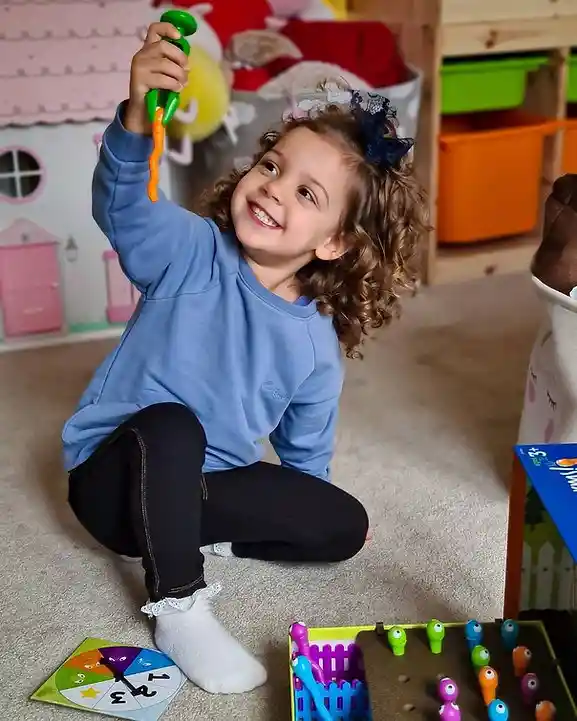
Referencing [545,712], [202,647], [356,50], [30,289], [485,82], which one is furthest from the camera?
[485,82]

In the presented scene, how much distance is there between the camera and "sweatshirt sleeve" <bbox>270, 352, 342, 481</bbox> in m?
1.14

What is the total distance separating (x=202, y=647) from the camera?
99 cm

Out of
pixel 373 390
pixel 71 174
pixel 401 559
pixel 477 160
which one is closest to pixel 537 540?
pixel 401 559

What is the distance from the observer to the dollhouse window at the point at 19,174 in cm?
182

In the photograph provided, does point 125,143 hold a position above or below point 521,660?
above

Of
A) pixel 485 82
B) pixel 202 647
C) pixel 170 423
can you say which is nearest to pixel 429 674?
pixel 202 647

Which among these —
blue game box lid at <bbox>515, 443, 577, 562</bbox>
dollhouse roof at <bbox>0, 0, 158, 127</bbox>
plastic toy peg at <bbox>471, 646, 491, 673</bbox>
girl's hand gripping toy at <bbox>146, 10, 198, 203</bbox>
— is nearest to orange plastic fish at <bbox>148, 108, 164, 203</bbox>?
girl's hand gripping toy at <bbox>146, 10, 198, 203</bbox>

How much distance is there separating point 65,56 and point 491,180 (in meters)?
1.03

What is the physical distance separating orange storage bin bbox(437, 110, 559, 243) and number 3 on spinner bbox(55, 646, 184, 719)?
1494mm

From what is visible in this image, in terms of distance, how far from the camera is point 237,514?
3.69ft

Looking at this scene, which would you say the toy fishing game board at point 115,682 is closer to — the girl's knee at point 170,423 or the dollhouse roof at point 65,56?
the girl's knee at point 170,423

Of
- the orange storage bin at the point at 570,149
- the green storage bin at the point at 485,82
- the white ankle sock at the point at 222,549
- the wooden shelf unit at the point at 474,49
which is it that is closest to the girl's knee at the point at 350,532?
the white ankle sock at the point at 222,549

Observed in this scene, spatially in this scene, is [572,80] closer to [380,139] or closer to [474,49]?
[474,49]

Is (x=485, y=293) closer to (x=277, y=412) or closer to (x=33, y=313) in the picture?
(x=33, y=313)
